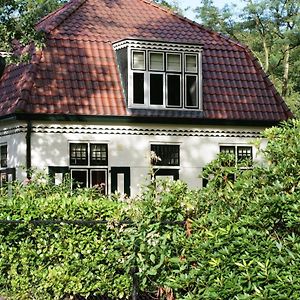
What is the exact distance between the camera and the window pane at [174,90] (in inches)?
955

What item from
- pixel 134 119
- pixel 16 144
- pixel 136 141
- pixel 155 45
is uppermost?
pixel 155 45

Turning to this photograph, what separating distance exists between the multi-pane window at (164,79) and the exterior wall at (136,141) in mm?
723

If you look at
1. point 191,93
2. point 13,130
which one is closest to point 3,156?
point 13,130

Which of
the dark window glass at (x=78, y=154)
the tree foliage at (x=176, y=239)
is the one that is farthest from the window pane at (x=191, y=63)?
the tree foliage at (x=176, y=239)

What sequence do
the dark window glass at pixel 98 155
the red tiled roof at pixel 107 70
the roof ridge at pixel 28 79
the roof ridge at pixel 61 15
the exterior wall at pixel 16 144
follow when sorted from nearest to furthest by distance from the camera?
the roof ridge at pixel 28 79
the exterior wall at pixel 16 144
the red tiled roof at pixel 107 70
the dark window glass at pixel 98 155
the roof ridge at pixel 61 15

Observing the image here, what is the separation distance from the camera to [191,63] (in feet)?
80.6

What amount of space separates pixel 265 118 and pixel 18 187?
1218cm

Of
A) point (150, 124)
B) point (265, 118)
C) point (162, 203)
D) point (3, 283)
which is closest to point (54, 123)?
point (150, 124)

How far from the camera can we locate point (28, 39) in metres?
20.3

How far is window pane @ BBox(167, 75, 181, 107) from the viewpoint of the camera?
24250mm

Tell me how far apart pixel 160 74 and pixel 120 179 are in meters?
3.23

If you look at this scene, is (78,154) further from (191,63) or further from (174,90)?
(191,63)

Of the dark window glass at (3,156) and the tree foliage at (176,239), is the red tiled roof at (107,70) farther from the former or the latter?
the tree foliage at (176,239)

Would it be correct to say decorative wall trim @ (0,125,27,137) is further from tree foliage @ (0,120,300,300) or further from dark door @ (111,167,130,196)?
tree foliage @ (0,120,300,300)
